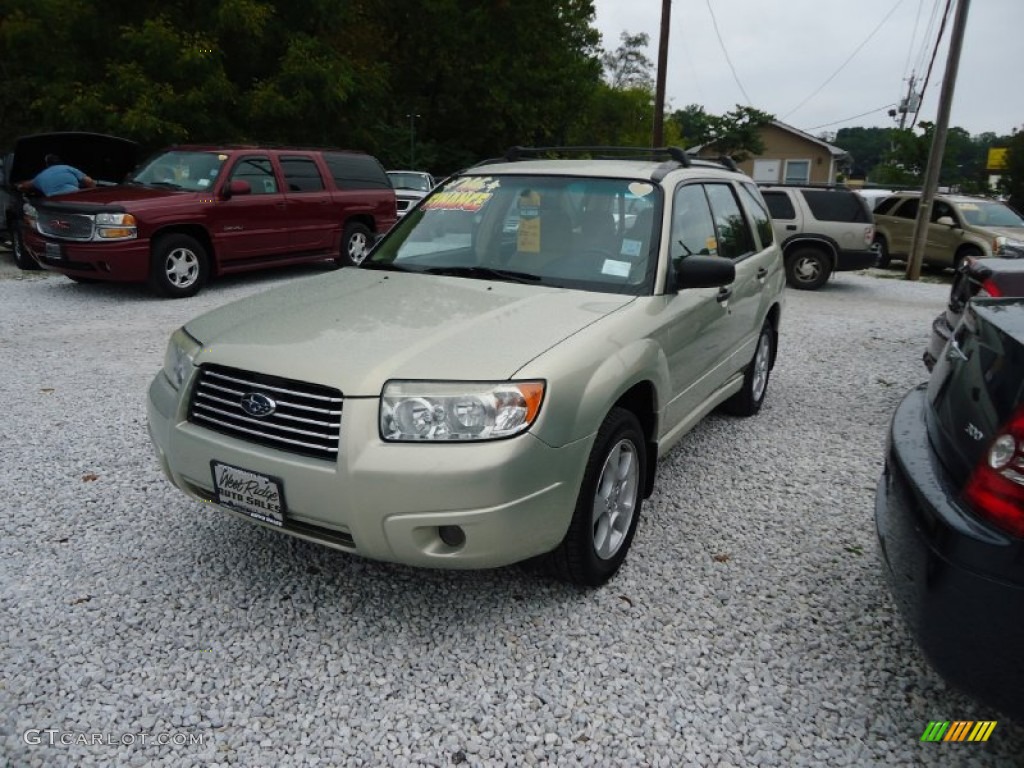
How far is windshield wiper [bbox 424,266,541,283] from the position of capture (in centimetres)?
349

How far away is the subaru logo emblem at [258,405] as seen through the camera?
8.50 feet

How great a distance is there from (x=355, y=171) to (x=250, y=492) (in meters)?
9.72

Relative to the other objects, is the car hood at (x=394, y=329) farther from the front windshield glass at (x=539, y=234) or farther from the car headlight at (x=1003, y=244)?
the car headlight at (x=1003, y=244)

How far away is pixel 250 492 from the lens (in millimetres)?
2643

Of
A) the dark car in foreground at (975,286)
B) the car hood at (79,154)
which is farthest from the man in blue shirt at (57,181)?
the dark car in foreground at (975,286)

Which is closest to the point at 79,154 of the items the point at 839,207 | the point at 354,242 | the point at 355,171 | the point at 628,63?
the point at 355,171

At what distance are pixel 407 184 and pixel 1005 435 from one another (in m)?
17.9

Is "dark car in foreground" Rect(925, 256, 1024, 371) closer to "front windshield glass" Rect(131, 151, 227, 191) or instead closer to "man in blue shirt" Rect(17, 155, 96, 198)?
"front windshield glass" Rect(131, 151, 227, 191)

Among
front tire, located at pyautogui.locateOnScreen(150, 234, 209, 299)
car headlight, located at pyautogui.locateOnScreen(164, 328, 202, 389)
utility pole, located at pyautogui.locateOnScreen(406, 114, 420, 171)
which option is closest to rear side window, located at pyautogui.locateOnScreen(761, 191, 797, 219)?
front tire, located at pyautogui.locateOnScreen(150, 234, 209, 299)

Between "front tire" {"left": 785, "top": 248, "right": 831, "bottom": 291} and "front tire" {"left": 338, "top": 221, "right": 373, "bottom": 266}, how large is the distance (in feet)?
22.6

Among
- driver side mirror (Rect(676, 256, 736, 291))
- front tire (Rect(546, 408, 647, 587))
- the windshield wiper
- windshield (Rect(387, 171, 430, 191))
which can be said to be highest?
driver side mirror (Rect(676, 256, 736, 291))

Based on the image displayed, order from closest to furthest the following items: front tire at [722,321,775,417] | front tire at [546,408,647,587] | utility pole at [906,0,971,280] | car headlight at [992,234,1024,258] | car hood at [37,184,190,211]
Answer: front tire at [546,408,647,587] → front tire at [722,321,775,417] → car hood at [37,184,190,211] → car headlight at [992,234,1024,258] → utility pole at [906,0,971,280]

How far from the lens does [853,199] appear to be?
40.1 feet

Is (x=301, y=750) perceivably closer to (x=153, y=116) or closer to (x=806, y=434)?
(x=806, y=434)
